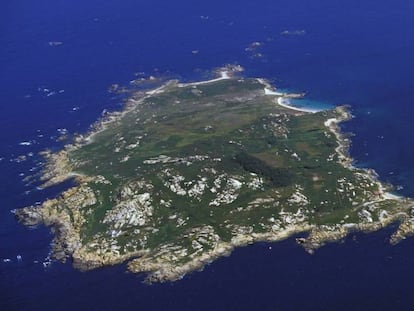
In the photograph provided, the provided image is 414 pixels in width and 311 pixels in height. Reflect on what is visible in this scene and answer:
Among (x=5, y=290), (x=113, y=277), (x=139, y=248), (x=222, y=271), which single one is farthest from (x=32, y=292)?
(x=222, y=271)

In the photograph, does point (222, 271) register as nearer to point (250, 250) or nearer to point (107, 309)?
point (250, 250)

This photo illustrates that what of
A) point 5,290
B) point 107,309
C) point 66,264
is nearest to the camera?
point 107,309

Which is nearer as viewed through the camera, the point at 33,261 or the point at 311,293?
the point at 311,293

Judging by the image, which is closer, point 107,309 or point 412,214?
point 107,309

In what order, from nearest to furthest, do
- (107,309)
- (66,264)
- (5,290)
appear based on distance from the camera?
(107,309) < (5,290) < (66,264)

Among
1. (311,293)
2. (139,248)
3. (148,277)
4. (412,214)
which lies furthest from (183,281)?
(412,214)

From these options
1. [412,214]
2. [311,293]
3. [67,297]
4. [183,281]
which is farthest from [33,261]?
[412,214]

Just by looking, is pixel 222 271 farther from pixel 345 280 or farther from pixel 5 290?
pixel 5 290
